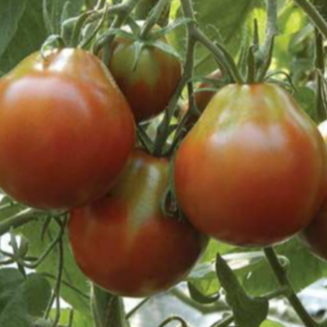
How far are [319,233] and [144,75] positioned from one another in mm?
191

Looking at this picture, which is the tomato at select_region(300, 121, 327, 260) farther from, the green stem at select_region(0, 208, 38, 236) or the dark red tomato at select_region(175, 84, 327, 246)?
the green stem at select_region(0, 208, 38, 236)

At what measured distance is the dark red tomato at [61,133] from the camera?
0.77m

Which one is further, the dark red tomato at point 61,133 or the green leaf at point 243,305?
the green leaf at point 243,305

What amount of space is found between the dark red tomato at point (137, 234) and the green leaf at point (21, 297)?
8.8 inches

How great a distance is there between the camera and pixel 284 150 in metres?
0.77

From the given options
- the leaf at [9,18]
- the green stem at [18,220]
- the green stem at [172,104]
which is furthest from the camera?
the green stem at [18,220]

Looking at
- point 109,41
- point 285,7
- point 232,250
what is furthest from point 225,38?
point 109,41

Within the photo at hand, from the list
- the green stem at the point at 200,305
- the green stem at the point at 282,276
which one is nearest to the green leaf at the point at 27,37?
the green stem at the point at 282,276

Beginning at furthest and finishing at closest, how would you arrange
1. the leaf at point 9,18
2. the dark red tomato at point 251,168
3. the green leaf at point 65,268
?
the green leaf at point 65,268, the leaf at point 9,18, the dark red tomato at point 251,168

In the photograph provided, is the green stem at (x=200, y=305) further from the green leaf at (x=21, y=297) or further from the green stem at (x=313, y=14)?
the green stem at (x=313, y=14)

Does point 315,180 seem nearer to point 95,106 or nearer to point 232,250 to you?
point 95,106

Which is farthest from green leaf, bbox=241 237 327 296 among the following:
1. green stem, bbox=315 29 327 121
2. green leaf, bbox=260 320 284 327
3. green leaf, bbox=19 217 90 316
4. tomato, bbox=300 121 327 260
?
tomato, bbox=300 121 327 260

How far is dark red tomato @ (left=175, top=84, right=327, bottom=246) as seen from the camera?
0.77m

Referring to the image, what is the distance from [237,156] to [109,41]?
16 centimetres
